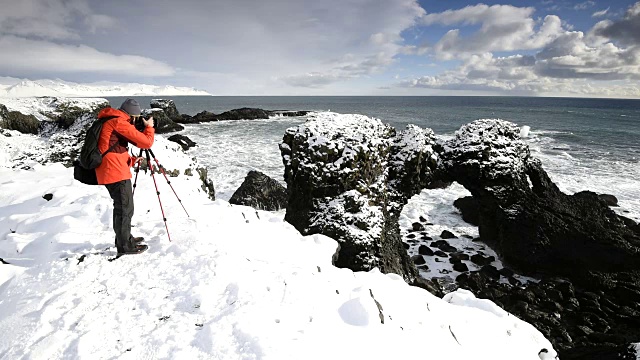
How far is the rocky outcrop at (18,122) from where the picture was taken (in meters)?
30.1

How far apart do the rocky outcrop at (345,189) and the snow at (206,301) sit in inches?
129

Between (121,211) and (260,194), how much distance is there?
13.6 m

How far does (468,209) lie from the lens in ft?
67.6

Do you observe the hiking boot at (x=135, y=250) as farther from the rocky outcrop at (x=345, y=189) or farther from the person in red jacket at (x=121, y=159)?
the rocky outcrop at (x=345, y=189)

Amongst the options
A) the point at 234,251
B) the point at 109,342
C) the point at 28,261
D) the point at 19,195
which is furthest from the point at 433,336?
the point at 19,195

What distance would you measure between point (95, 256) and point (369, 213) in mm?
8655

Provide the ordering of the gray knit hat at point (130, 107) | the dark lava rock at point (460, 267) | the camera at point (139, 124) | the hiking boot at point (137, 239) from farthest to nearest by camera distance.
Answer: the dark lava rock at point (460, 267), the hiking boot at point (137, 239), the camera at point (139, 124), the gray knit hat at point (130, 107)

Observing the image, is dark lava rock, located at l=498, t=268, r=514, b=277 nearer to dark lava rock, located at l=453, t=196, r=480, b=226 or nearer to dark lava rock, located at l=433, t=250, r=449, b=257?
dark lava rock, located at l=433, t=250, r=449, b=257

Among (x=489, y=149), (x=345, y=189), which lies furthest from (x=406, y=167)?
(x=489, y=149)

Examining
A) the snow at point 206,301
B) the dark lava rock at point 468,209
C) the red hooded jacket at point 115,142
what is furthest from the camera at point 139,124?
the dark lava rock at point 468,209

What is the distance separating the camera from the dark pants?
621cm

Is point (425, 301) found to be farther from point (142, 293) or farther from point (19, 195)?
point (19, 195)

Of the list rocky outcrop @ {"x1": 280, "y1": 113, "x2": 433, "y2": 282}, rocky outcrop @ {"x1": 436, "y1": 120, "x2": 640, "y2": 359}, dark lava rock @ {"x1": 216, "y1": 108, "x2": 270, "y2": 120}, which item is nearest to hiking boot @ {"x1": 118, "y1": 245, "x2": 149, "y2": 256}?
rocky outcrop @ {"x1": 280, "y1": 113, "x2": 433, "y2": 282}

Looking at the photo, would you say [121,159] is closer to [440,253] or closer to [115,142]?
[115,142]
